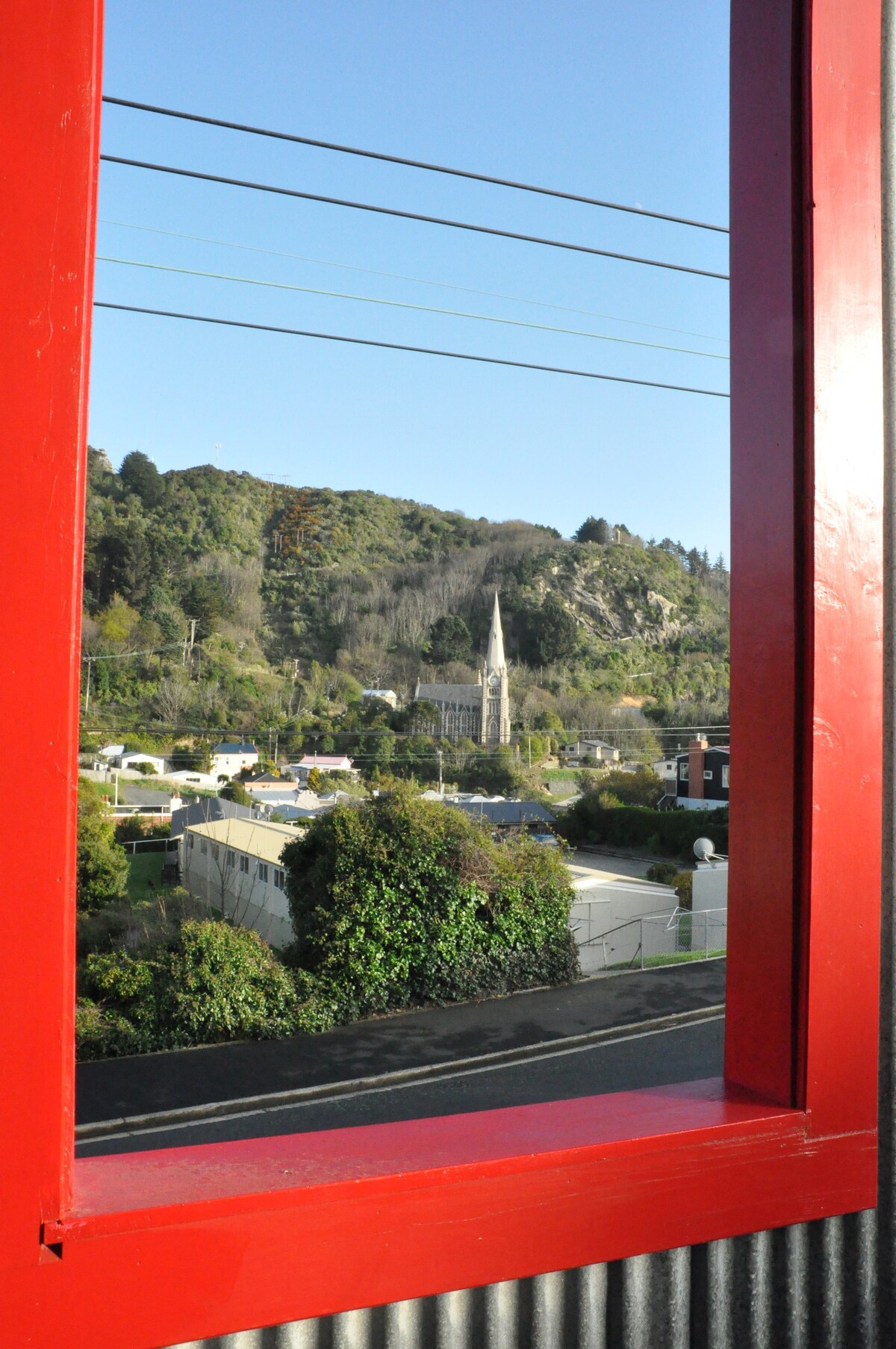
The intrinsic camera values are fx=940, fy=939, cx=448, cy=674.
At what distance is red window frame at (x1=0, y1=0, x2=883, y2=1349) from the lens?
23.7 inches

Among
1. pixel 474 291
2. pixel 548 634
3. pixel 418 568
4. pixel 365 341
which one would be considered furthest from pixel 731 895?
pixel 418 568

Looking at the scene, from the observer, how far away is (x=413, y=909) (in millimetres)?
5801

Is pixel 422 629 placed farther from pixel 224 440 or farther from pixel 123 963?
pixel 123 963

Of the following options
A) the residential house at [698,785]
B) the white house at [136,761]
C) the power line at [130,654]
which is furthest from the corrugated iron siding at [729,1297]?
the residential house at [698,785]

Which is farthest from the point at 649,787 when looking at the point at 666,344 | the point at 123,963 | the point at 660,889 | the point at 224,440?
the point at 224,440

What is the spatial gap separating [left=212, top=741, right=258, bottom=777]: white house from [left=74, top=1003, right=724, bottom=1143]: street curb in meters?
2.36

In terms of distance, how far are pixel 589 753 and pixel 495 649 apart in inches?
49.5

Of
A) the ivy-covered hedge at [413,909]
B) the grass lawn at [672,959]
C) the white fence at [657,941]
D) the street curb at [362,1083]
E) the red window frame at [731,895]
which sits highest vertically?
the red window frame at [731,895]

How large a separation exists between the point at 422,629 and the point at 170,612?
7.18 ft

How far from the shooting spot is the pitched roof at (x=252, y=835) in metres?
6.08

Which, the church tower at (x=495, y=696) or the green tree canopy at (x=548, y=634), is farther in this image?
the green tree canopy at (x=548, y=634)

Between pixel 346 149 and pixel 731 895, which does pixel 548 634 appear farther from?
pixel 731 895

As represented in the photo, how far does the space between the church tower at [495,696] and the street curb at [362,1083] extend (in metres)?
2.44

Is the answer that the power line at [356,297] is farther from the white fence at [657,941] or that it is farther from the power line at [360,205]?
the white fence at [657,941]
